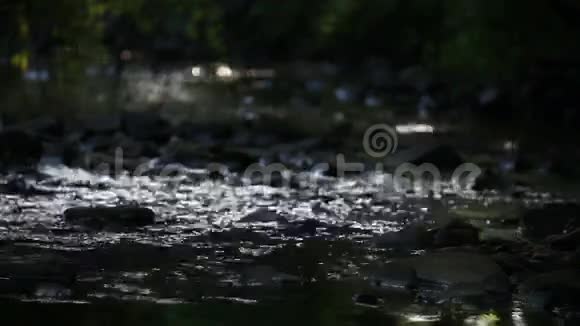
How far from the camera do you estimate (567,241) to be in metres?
10.3

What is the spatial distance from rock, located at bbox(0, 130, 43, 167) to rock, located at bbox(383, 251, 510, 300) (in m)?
8.06

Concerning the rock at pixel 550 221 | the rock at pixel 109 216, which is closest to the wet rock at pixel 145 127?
the rock at pixel 109 216

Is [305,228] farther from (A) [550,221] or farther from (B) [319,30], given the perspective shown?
(B) [319,30]

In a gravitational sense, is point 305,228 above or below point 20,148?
below

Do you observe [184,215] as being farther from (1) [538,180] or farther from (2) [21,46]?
(2) [21,46]

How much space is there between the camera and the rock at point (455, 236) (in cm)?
1051

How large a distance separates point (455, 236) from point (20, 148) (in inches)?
308

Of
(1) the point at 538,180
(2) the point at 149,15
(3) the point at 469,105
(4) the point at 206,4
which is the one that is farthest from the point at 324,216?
(2) the point at 149,15

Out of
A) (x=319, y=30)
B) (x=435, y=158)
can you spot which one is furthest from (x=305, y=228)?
(x=319, y=30)

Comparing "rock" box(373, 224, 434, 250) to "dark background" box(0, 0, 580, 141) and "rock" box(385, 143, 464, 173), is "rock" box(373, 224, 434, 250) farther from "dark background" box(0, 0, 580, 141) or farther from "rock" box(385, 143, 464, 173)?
"dark background" box(0, 0, 580, 141)

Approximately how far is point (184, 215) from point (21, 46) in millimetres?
21196

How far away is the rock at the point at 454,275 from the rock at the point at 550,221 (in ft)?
6.68

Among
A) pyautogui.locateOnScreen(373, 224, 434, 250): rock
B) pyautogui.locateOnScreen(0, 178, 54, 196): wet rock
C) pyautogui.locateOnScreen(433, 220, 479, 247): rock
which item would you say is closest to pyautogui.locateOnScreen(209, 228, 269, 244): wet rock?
pyautogui.locateOnScreen(373, 224, 434, 250): rock

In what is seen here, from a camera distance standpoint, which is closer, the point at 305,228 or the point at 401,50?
the point at 305,228
